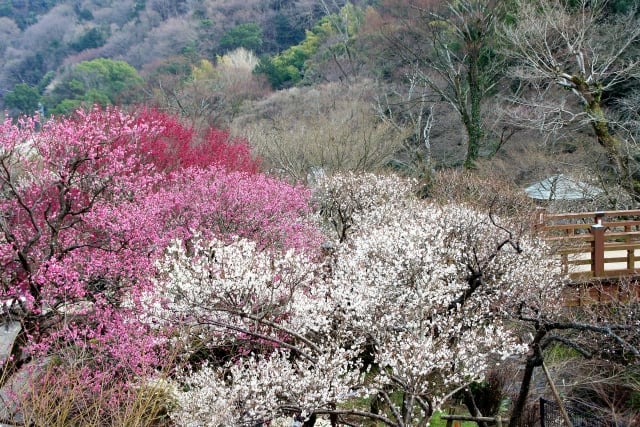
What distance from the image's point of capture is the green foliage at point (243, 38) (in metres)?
43.2

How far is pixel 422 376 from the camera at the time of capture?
23.3ft

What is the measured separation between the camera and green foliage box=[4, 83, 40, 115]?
39.2 meters

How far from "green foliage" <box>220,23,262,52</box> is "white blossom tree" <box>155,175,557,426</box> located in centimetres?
3470

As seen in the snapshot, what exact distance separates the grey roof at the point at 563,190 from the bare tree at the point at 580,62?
30.8 inches

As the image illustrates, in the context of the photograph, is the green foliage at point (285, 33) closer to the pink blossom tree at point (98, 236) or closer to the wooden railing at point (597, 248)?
the pink blossom tree at point (98, 236)

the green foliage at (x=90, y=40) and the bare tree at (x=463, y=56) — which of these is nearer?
the bare tree at (x=463, y=56)

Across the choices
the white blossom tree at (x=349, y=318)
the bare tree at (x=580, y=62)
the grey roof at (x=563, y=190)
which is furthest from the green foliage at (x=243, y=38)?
the white blossom tree at (x=349, y=318)

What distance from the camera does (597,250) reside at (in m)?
10.2

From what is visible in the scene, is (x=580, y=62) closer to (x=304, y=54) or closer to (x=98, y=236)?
(x=98, y=236)

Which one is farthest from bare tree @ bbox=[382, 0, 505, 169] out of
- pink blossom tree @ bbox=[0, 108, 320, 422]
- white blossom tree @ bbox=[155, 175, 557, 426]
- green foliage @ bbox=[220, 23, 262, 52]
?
green foliage @ bbox=[220, 23, 262, 52]

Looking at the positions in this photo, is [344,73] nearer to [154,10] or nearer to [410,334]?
[410,334]

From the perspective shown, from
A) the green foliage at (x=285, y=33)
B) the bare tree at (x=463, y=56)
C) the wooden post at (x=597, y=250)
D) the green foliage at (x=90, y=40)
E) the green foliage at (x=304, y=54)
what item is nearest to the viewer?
the wooden post at (x=597, y=250)

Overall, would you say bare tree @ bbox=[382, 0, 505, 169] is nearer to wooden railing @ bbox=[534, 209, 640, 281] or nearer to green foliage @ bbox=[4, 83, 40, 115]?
wooden railing @ bbox=[534, 209, 640, 281]

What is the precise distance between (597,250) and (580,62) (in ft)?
24.3
